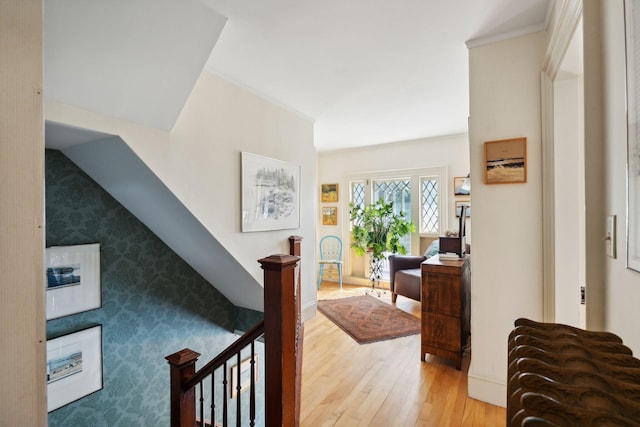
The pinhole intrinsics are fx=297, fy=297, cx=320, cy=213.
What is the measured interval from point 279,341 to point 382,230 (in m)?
3.80

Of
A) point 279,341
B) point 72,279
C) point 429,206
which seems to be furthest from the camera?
point 429,206

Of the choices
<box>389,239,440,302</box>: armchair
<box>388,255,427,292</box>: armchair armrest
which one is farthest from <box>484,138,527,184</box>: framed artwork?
<box>388,255,427,292</box>: armchair armrest

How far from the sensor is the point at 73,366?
7.36 feet

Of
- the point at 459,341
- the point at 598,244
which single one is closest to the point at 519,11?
the point at 598,244

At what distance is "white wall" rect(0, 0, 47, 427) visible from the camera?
0.74 meters

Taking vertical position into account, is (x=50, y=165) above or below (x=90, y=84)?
below

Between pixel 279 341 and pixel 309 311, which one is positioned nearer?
Answer: pixel 279 341

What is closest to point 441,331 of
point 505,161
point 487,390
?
point 487,390

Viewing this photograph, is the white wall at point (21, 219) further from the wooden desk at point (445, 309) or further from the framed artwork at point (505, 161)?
the wooden desk at point (445, 309)

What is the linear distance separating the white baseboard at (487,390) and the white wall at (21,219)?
234 centimetres

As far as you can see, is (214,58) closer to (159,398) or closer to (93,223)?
(93,223)

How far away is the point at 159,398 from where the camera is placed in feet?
9.11

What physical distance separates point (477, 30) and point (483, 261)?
1.55 metres

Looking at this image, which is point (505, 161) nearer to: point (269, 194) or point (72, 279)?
point (269, 194)
